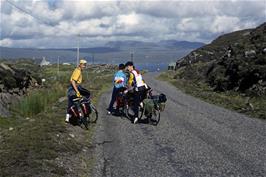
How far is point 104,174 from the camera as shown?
30.9 ft

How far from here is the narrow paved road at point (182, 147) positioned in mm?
9711

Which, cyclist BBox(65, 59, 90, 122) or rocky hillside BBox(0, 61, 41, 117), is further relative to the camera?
rocky hillside BBox(0, 61, 41, 117)

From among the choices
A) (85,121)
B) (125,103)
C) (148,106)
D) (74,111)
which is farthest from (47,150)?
(125,103)

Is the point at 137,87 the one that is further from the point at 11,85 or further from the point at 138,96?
the point at 11,85

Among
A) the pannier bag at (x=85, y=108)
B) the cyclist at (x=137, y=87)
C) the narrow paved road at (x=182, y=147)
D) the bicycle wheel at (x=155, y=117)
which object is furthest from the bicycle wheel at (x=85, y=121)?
the bicycle wheel at (x=155, y=117)

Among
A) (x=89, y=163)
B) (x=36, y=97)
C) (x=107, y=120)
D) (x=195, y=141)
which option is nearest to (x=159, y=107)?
(x=107, y=120)

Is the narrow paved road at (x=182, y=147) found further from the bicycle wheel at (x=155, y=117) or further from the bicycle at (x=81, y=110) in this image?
the bicycle at (x=81, y=110)

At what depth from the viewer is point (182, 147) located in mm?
12047

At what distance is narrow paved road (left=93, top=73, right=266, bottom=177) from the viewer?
31.9 ft

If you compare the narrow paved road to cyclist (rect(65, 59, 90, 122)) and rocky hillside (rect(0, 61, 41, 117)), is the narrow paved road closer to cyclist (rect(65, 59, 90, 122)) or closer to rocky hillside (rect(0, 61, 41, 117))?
cyclist (rect(65, 59, 90, 122))

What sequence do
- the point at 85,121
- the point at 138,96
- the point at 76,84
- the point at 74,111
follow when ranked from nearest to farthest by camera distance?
the point at 76,84 → the point at 85,121 → the point at 74,111 → the point at 138,96

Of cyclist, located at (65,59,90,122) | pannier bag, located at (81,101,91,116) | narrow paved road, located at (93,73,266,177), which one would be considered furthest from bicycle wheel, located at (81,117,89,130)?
cyclist, located at (65,59,90,122)

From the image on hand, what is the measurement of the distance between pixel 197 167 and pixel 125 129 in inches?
227

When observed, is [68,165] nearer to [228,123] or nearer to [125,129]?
[125,129]
